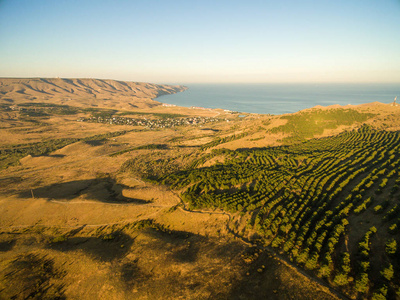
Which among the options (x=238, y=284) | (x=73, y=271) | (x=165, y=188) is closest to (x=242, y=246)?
(x=238, y=284)

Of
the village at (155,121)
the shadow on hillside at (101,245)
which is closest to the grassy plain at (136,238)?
the shadow on hillside at (101,245)

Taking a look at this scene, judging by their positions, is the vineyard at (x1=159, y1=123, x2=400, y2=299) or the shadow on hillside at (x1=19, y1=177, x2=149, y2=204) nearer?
the vineyard at (x1=159, y1=123, x2=400, y2=299)

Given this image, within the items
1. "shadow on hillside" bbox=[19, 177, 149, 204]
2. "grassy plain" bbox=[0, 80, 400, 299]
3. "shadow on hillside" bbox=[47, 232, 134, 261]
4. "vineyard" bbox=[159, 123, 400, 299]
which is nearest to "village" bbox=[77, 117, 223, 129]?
"grassy plain" bbox=[0, 80, 400, 299]

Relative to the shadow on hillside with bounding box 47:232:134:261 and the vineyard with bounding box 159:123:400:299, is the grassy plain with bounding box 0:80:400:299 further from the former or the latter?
the vineyard with bounding box 159:123:400:299

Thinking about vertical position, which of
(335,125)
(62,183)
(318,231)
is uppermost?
(335,125)

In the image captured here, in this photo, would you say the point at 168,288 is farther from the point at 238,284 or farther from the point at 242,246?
the point at 242,246

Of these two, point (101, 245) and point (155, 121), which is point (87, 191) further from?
point (155, 121)
